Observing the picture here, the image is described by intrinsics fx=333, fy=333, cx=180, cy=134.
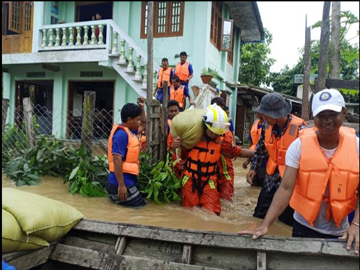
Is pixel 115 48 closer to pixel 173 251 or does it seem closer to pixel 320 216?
pixel 173 251

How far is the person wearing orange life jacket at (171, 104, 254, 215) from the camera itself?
400 centimetres

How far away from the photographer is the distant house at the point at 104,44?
31.1 ft

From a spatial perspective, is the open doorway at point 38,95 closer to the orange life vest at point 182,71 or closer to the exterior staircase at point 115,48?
the exterior staircase at point 115,48

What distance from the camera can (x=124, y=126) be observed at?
397cm

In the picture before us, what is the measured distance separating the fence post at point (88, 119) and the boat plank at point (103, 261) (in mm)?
2738

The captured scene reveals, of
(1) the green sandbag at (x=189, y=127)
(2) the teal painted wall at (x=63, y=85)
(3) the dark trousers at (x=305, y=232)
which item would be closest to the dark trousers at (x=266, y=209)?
(1) the green sandbag at (x=189, y=127)

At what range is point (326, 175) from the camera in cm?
200

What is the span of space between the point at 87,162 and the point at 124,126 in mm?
1345

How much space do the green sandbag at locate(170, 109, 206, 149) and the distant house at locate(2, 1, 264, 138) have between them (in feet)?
17.6

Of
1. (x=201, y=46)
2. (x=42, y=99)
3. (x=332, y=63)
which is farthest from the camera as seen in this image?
(x=42, y=99)

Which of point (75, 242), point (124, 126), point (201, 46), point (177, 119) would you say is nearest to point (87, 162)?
point (124, 126)

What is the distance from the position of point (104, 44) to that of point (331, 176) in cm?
873

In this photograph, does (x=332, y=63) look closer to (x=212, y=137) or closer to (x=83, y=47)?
(x=212, y=137)

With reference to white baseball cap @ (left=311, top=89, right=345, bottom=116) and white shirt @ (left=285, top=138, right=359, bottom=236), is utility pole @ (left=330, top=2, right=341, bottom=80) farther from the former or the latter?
white shirt @ (left=285, top=138, right=359, bottom=236)
